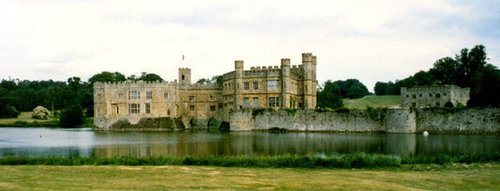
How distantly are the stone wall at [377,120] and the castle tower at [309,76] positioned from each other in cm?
623

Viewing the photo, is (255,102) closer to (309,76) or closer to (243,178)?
(309,76)

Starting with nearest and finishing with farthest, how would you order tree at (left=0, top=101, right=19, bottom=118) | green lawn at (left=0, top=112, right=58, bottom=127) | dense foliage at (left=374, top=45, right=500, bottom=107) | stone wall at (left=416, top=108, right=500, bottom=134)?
stone wall at (left=416, top=108, right=500, bottom=134), dense foliage at (left=374, top=45, right=500, bottom=107), green lawn at (left=0, top=112, right=58, bottom=127), tree at (left=0, top=101, right=19, bottom=118)

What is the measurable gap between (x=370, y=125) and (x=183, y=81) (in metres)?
23.9

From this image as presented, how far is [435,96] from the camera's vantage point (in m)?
61.4

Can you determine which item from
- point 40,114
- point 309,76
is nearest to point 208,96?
point 309,76

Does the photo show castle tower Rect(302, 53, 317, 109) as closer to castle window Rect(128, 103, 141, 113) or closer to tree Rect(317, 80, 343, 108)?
castle window Rect(128, 103, 141, 113)

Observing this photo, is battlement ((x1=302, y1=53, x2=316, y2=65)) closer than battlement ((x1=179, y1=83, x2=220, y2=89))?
Yes

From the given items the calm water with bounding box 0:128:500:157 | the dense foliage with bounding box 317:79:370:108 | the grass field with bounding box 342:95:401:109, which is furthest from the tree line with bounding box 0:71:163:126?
the calm water with bounding box 0:128:500:157

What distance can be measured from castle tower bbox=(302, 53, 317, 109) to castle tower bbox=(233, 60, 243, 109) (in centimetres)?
599

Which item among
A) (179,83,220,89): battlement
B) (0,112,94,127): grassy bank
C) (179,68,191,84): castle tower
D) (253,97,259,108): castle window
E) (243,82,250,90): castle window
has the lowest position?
(0,112,94,127): grassy bank

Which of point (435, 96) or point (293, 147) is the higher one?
point (435, 96)

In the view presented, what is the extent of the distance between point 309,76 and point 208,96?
11.5 meters

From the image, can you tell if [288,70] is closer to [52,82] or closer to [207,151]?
[207,151]

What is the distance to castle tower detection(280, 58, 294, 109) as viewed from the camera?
49625 millimetres
